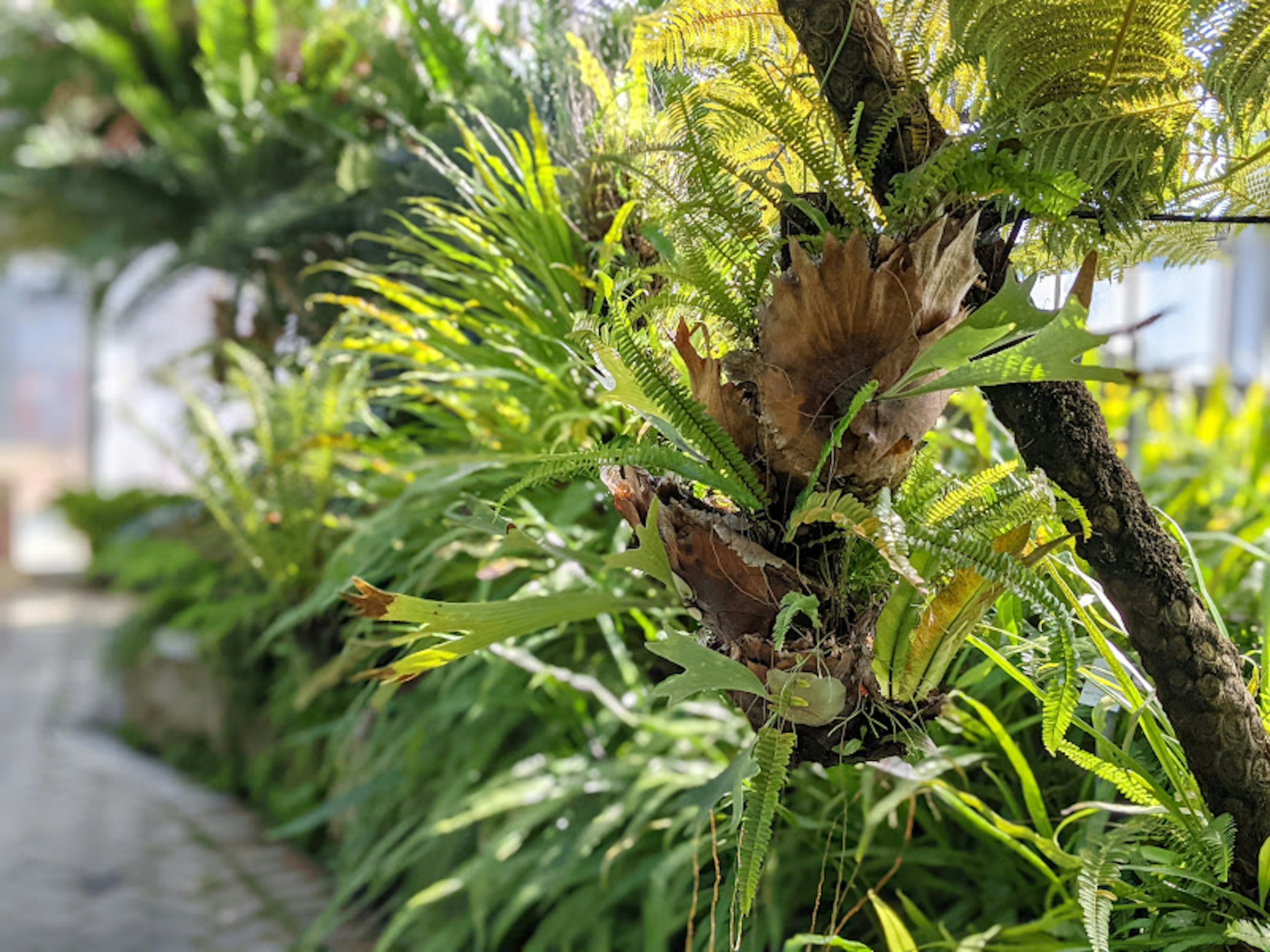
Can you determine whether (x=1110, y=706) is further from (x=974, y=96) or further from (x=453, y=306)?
(x=453, y=306)

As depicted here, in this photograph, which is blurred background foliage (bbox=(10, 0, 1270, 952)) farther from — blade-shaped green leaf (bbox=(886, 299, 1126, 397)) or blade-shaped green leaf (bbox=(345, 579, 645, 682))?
blade-shaped green leaf (bbox=(886, 299, 1126, 397))

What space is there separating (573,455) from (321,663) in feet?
2.99

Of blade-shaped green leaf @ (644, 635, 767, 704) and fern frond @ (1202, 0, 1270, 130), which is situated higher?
fern frond @ (1202, 0, 1270, 130)

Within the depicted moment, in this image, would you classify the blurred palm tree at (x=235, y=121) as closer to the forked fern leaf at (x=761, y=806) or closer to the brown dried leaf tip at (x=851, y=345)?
the brown dried leaf tip at (x=851, y=345)

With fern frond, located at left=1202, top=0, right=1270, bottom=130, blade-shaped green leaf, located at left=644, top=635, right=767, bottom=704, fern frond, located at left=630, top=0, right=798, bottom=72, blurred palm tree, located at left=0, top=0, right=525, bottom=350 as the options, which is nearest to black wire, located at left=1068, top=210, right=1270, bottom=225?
fern frond, located at left=1202, top=0, right=1270, bottom=130

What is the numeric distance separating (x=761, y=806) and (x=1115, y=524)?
255mm

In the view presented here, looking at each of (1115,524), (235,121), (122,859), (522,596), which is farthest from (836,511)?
(122,859)

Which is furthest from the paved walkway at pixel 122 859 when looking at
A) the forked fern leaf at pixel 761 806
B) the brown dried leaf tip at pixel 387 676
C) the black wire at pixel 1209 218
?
the black wire at pixel 1209 218

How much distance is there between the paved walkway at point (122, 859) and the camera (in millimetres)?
1322

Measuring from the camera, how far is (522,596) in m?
0.92

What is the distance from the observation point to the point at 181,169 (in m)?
2.29

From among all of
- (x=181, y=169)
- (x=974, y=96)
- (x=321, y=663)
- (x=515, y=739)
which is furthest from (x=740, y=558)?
(x=181, y=169)

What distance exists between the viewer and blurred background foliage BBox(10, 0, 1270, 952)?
705mm

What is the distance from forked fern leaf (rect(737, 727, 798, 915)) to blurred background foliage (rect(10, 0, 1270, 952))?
2.8 inches
